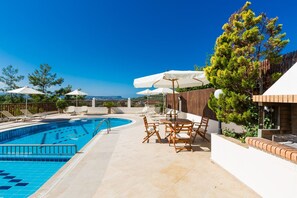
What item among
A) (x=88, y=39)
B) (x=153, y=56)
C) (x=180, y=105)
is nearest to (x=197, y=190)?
(x=180, y=105)

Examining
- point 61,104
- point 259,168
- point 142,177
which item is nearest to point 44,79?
point 61,104

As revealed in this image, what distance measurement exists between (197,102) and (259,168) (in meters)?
7.13

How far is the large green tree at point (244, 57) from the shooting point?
4.21 metres

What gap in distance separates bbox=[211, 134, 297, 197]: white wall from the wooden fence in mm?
4431

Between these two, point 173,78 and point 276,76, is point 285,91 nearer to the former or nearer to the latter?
point 276,76

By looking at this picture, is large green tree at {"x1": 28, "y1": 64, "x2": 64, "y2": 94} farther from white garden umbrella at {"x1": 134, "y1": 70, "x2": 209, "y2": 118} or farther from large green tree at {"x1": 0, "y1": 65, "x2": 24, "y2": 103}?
white garden umbrella at {"x1": 134, "y1": 70, "x2": 209, "y2": 118}

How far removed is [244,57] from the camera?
14.2 ft

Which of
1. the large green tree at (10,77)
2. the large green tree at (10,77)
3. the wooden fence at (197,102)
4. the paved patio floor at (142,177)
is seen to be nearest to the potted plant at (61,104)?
the large green tree at (10,77)

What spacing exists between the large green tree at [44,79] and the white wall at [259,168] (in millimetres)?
25485

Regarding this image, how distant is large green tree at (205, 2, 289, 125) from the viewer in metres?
4.21

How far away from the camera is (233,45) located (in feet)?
15.2

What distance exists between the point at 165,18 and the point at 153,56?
9.84m

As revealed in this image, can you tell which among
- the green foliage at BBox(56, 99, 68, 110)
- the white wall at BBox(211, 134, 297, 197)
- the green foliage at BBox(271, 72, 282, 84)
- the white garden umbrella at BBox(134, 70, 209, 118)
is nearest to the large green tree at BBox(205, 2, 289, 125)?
the green foliage at BBox(271, 72, 282, 84)

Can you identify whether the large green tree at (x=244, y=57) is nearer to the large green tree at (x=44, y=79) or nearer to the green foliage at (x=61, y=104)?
the green foliage at (x=61, y=104)
